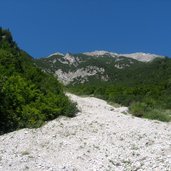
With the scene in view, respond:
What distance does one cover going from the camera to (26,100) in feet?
99.1

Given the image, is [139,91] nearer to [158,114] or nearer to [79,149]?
[158,114]

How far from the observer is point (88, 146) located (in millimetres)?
21688

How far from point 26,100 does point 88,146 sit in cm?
962

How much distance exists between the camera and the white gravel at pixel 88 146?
1819 centimetres

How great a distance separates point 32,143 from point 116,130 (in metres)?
5.23

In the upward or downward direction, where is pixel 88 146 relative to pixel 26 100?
downward

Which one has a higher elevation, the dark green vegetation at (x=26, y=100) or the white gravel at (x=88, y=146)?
the dark green vegetation at (x=26, y=100)

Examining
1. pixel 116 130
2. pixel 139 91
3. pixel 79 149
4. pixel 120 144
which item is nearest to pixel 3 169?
pixel 79 149

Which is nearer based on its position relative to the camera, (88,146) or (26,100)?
(88,146)

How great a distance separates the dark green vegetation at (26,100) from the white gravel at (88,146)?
1.16 metres

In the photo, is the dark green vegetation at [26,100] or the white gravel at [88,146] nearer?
the white gravel at [88,146]

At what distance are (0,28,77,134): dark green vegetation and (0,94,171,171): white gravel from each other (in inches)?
45.7

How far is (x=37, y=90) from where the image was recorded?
31812 millimetres

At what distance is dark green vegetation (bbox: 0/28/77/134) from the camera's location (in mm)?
27516
